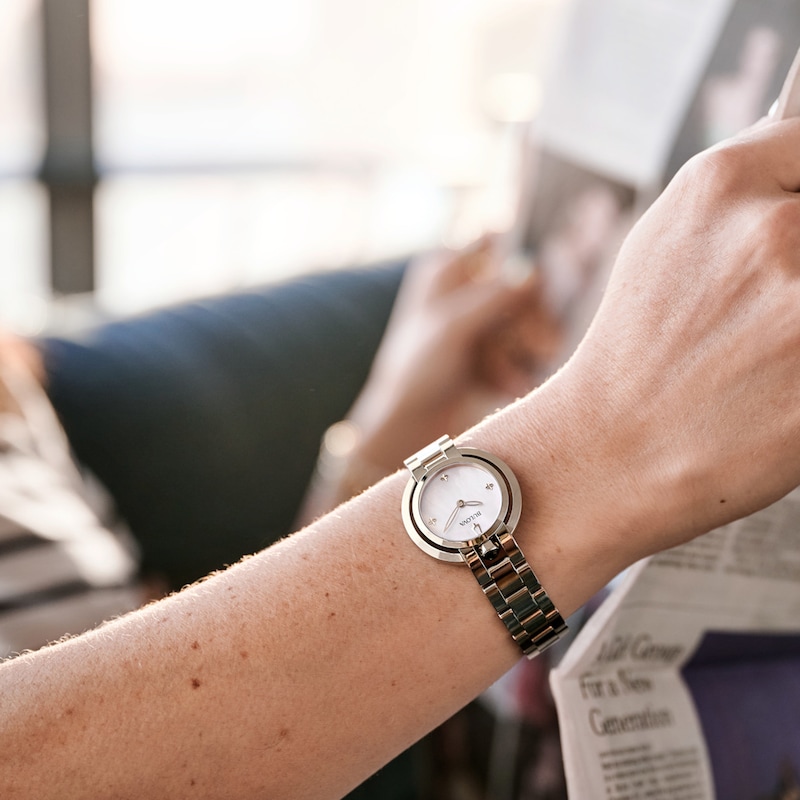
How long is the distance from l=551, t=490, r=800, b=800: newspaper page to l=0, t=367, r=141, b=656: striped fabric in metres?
0.46

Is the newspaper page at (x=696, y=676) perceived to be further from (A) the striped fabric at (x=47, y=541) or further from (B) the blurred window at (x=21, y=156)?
(B) the blurred window at (x=21, y=156)

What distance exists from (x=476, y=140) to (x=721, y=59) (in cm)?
350

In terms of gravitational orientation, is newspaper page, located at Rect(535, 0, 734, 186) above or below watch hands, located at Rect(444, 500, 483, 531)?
above

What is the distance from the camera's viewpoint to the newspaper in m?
0.39

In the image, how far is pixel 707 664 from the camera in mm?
465

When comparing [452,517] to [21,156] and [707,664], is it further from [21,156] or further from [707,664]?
[21,156]

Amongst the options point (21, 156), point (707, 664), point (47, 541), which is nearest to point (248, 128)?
point (21, 156)

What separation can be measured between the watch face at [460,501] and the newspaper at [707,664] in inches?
3.6

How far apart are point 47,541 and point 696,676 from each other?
58 centimetres

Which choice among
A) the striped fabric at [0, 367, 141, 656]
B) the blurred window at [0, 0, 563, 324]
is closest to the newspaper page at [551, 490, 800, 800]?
the striped fabric at [0, 367, 141, 656]

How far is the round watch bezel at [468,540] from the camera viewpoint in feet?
1.10

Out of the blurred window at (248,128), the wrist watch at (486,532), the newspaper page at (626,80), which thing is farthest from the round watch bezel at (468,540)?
the blurred window at (248,128)

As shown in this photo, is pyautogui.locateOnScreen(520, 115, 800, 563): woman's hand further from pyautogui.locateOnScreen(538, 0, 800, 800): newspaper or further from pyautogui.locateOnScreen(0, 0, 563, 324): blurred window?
pyautogui.locateOnScreen(0, 0, 563, 324): blurred window

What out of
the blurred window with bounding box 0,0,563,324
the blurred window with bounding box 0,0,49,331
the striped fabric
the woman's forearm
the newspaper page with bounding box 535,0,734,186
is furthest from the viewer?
the blurred window with bounding box 0,0,563,324
